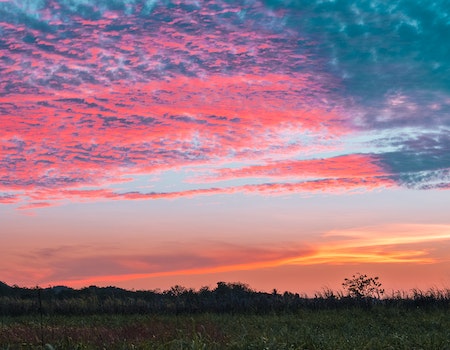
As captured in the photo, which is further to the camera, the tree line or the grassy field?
the tree line

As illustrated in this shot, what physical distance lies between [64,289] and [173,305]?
23643 millimetres

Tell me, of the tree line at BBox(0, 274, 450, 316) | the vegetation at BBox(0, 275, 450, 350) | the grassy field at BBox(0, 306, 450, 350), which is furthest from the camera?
the tree line at BBox(0, 274, 450, 316)

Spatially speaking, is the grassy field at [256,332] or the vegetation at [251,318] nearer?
the grassy field at [256,332]

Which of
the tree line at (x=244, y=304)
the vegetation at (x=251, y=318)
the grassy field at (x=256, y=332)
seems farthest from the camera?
the tree line at (x=244, y=304)

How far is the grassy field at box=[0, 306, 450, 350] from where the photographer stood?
12305 millimetres

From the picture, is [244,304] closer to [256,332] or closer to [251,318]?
[251,318]

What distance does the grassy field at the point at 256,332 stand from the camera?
12305 mm

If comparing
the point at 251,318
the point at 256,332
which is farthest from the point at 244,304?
the point at 256,332

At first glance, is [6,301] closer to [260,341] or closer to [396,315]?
[396,315]

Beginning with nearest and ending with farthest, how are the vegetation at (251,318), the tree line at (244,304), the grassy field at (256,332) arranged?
the grassy field at (256,332)
the vegetation at (251,318)
the tree line at (244,304)

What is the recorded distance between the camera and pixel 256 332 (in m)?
18.4

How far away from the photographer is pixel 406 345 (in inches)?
509

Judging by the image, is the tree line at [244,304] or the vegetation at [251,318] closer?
the vegetation at [251,318]

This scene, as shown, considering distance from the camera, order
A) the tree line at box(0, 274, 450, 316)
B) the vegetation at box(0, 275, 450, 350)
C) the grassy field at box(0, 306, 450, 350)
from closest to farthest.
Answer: the grassy field at box(0, 306, 450, 350) → the vegetation at box(0, 275, 450, 350) → the tree line at box(0, 274, 450, 316)
